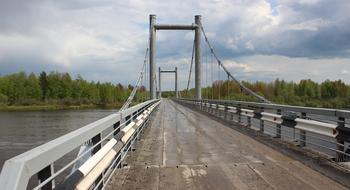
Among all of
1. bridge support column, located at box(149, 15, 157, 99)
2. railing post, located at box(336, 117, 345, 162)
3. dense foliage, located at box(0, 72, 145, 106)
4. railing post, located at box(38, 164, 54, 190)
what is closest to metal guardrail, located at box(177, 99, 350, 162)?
railing post, located at box(336, 117, 345, 162)

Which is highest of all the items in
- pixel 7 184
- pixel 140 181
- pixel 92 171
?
pixel 7 184

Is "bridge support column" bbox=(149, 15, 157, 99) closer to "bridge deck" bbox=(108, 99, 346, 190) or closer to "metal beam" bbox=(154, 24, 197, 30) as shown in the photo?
"metal beam" bbox=(154, 24, 197, 30)

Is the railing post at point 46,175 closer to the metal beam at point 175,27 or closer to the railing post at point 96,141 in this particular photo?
the railing post at point 96,141

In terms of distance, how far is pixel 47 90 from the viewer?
127062mm

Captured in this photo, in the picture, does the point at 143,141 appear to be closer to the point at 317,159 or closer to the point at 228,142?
the point at 228,142

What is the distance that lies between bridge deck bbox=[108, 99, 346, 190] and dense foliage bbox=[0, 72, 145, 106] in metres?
111

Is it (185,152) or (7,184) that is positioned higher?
(7,184)

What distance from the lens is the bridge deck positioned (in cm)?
652

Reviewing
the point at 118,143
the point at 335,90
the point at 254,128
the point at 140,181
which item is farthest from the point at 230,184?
the point at 335,90

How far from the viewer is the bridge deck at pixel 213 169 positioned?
6520 mm

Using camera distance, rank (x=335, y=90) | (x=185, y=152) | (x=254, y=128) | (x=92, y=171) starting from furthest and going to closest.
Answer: (x=335, y=90)
(x=254, y=128)
(x=185, y=152)
(x=92, y=171)

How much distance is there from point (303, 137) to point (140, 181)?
4.95 metres

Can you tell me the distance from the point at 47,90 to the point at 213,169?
124706mm

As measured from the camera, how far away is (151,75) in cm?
4244
